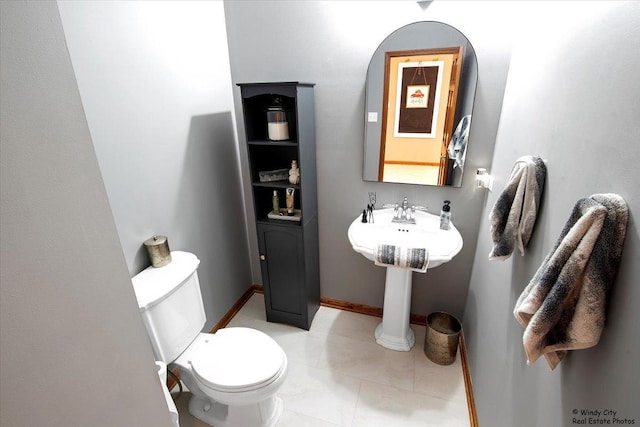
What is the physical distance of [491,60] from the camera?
1.50 meters

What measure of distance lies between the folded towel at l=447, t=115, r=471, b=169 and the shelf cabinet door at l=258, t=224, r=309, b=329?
1.00 m

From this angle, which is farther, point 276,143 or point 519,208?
point 276,143

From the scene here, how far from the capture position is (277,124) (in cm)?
176

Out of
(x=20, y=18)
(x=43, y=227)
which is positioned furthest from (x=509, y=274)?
(x=20, y=18)

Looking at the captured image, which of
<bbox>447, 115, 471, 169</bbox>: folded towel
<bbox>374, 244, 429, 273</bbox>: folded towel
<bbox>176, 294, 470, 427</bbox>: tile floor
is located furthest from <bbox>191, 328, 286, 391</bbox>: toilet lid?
<bbox>447, 115, 471, 169</bbox>: folded towel

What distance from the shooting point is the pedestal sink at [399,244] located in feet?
5.28

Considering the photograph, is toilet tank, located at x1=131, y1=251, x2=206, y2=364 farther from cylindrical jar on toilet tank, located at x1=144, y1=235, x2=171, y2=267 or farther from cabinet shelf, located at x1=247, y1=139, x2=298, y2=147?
cabinet shelf, located at x1=247, y1=139, x2=298, y2=147

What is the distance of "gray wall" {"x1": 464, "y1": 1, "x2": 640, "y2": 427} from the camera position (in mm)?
634

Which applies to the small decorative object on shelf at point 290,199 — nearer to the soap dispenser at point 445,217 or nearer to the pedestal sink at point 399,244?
the pedestal sink at point 399,244

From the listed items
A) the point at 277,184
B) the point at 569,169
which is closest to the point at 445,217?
the point at 569,169

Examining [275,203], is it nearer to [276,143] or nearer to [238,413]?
[276,143]

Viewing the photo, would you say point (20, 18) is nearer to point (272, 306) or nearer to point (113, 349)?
point (113, 349)

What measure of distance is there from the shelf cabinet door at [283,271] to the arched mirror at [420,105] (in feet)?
2.12

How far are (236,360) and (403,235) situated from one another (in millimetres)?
1111
